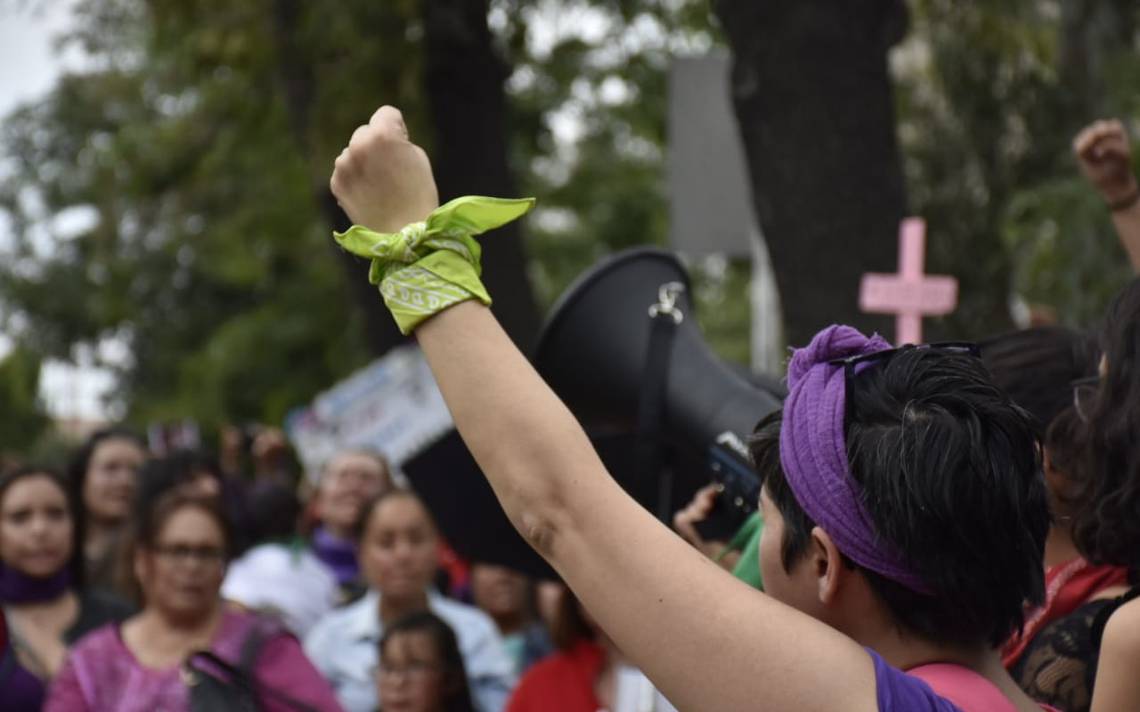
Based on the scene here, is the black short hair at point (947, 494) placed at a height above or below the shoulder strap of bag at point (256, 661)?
above

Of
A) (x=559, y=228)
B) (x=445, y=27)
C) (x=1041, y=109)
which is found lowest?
(x=559, y=228)

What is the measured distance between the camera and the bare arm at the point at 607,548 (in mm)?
1734

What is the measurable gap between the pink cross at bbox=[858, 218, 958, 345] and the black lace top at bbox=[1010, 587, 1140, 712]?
2009 mm

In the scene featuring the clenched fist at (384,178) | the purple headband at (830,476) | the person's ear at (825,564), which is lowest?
the person's ear at (825,564)

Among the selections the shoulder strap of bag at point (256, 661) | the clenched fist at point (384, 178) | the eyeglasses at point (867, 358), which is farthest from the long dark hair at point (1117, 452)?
the shoulder strap of bag at point (256, 661)

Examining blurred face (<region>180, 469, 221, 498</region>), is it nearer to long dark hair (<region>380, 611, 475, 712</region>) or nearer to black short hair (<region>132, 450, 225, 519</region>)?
black short hair (<region>132, 450, 225, 519</region>)

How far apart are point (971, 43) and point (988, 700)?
7229 mm

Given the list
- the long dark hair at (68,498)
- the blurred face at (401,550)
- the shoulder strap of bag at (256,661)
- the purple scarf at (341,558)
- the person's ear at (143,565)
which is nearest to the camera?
the shoulder strap of bag at (256,661)

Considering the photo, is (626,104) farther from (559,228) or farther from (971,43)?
(559,228)

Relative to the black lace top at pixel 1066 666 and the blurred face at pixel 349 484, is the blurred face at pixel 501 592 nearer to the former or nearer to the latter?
the blurred face at pixel 349 484

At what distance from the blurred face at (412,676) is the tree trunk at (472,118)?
388 centimetres

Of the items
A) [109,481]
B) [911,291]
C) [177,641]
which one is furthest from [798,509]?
[109,481]

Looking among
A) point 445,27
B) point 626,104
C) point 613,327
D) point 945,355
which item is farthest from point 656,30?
point 945,355

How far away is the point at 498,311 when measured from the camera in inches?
376
